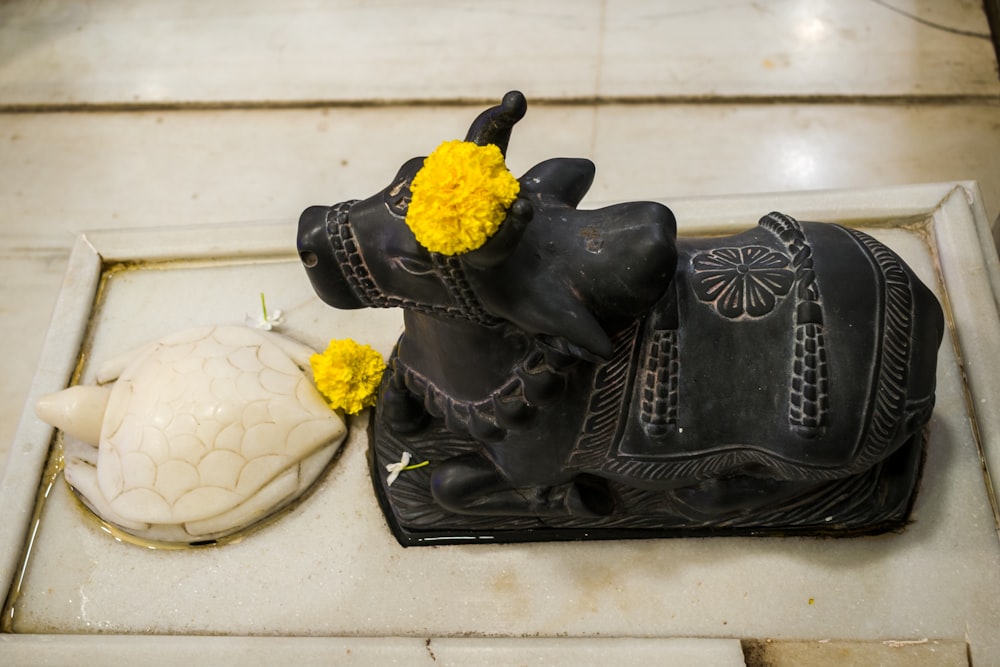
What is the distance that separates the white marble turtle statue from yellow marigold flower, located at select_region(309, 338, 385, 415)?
0.03m

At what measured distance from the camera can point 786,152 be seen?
204cm

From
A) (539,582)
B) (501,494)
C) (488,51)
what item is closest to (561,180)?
(501,494)

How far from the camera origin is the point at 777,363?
1054 mm

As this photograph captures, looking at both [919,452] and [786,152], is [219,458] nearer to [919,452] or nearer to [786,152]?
[919,452]

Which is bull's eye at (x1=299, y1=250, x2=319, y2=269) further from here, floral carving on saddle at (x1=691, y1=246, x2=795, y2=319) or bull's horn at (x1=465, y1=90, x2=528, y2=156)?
floral carving on saddle at (x1=691, y1=246, x2=795, y2=319)

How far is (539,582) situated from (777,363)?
20.0 inches

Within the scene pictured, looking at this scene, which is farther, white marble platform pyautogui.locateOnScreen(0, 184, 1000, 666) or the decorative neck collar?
white marble platform pyautogui.locateOnScreen(0, 184, 1000, 666)

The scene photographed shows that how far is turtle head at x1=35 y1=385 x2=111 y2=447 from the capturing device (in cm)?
140

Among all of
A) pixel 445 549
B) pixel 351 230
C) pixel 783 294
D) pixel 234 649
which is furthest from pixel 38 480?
pixel 783 294

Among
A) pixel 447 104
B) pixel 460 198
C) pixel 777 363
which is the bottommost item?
pixel 447 104

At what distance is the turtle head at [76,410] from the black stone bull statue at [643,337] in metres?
0.54

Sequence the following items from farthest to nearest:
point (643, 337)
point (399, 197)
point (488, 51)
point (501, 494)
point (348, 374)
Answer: point (488, 51) < point (348, 374) < point (501, 494) < point (643, 337) < point (399, 197)

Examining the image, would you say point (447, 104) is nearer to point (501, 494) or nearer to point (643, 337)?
point (501, 494)

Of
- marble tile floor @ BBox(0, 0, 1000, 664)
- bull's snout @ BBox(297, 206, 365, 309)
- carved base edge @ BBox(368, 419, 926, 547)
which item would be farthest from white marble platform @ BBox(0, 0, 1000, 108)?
bull's snout @ BBox(297, 206, 365, 309)
